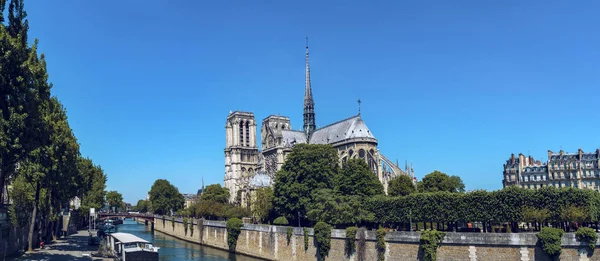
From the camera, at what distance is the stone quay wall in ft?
109

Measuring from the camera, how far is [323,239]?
150 feet

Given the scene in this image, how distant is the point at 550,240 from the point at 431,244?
26.0 ft

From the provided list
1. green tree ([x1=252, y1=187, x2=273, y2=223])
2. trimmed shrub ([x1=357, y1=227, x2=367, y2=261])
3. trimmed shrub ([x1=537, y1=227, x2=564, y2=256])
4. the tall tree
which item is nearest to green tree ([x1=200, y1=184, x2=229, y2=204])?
green tree ([x1=252, y1=187, x2=273, y2=223])

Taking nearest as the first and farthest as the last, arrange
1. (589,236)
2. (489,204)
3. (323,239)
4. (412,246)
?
(589,236) < (412,246) < (489,204) < (323,239)

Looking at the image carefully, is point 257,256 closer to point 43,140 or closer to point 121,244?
point 121,244

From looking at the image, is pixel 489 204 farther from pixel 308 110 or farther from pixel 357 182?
pixel 308 110

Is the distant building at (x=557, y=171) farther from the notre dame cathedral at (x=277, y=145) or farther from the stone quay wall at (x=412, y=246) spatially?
the stone quay wall at (x=412, y=246)

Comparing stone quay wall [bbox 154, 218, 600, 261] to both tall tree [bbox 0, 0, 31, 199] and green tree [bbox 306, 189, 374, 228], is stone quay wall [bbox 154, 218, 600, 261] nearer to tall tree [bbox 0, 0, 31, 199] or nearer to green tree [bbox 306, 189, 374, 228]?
green tree [bbox 306, 189, 374, 228]

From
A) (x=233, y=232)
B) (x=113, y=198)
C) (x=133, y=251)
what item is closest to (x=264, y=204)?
(x=233, y=232)

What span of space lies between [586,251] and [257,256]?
34319 millimetres

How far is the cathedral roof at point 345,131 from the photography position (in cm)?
10378

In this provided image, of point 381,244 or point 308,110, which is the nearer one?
point 381,244

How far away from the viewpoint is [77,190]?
58.2m

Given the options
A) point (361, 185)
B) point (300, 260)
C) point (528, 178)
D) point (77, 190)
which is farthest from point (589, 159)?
point (77, 190)
